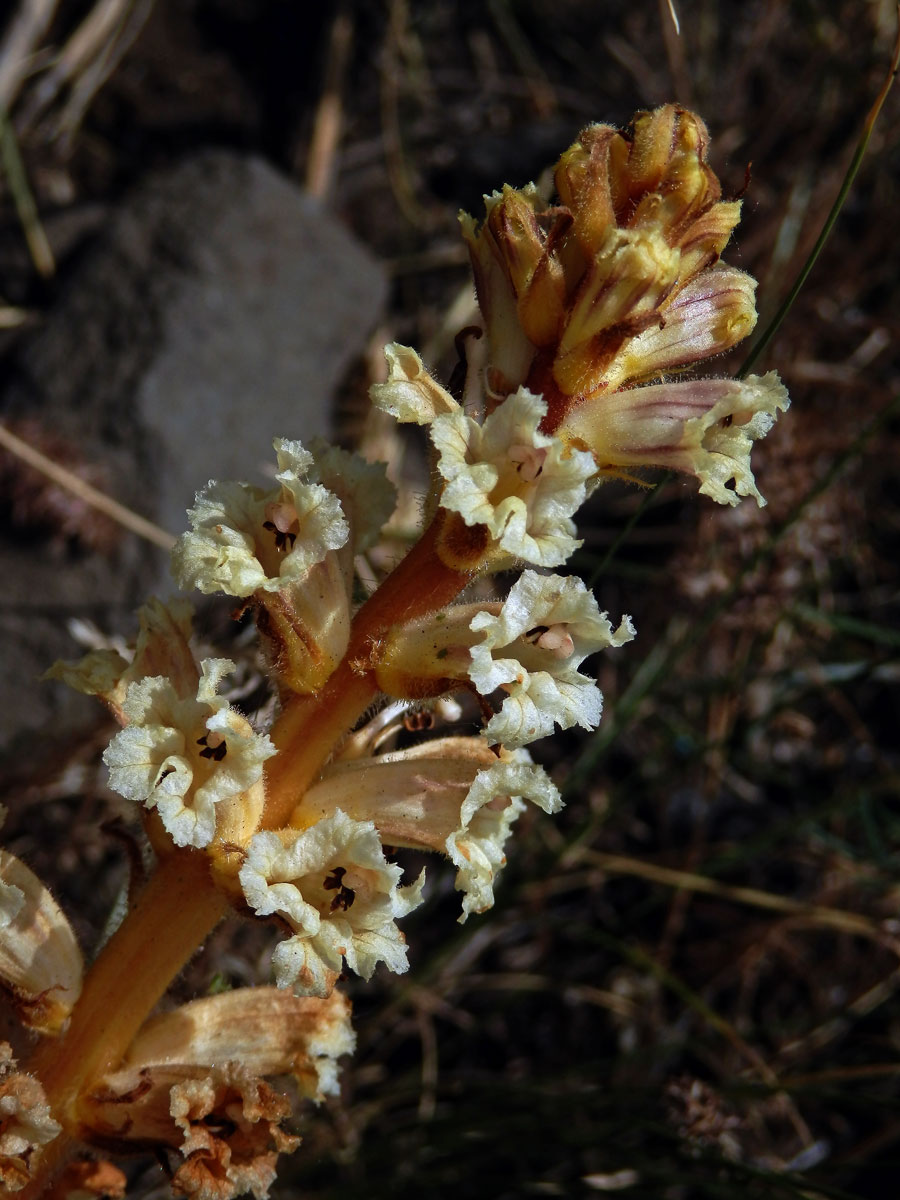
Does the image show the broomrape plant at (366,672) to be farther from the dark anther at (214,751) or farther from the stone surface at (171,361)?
the stone surface at (171,361)

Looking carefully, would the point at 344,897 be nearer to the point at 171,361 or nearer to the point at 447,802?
the point at 447,802

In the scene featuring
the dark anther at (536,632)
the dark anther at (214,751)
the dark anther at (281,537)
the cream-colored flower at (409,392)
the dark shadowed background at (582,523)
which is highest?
the cream-colored flower at (409,392)

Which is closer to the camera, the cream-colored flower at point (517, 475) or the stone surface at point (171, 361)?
the cream-colored flower at point (517, 475)

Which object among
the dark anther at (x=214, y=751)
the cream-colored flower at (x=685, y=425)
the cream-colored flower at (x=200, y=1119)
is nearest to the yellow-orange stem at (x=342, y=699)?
the dark anther at (x=214, y=751)

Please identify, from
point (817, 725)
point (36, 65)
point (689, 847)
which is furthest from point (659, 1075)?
point (36, 65)

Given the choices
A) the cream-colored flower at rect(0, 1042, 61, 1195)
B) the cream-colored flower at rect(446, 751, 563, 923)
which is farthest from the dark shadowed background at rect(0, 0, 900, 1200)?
the cream-colored flower at rect(446, 751, 563, 923)

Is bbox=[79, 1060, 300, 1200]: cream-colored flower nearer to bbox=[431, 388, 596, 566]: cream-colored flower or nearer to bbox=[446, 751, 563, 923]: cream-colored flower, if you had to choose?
bbox=[446, 751, 563, 923]: cream-colored flower

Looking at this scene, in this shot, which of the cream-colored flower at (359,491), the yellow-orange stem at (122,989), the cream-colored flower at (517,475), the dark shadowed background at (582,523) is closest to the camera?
the cream-colored flower at (517,475)
